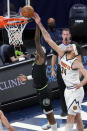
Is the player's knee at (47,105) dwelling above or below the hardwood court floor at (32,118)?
above

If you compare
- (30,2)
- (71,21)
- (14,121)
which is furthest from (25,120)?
(30,2)

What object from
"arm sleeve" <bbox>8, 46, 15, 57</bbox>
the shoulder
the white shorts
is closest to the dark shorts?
the white shorts

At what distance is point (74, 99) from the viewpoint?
7.03m

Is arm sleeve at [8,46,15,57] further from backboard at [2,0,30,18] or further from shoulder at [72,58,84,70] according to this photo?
shoulder at [72,58,84,70]

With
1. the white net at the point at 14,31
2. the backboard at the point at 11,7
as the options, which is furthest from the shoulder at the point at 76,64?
the backboard at the point at 11,7

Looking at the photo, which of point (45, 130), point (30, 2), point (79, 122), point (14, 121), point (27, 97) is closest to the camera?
point (79, 122)

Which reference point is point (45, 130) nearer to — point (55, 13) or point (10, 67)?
point (10, 67)

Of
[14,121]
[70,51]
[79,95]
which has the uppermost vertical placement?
[70,51]

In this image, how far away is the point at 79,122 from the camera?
7.56 metres

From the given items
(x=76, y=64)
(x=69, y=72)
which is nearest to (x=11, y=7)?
(x=69, y=72)

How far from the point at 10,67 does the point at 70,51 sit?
309 centimetres

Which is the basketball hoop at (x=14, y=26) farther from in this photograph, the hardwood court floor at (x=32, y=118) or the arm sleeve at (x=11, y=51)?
the hardwood court floor at (x=32, y=118)

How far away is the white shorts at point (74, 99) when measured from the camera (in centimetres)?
701

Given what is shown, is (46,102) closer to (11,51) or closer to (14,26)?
(11,51)
